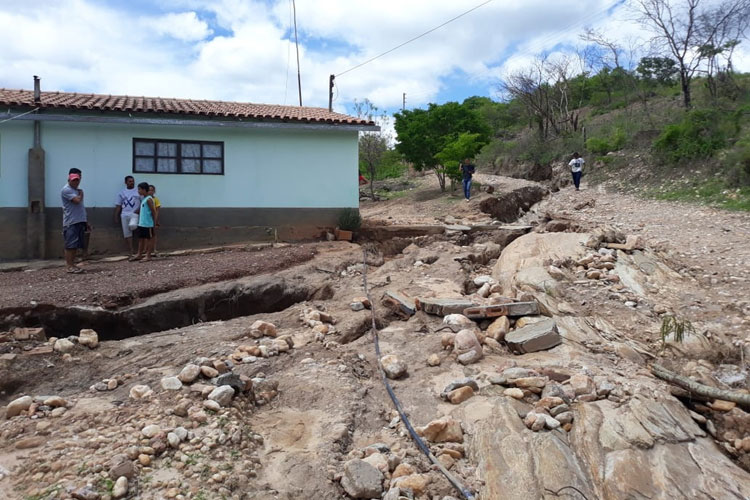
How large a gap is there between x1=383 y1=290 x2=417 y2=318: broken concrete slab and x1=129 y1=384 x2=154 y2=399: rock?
308 cm

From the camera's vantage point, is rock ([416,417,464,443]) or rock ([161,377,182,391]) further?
rock ([161,377,182,391])

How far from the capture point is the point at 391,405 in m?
4.07

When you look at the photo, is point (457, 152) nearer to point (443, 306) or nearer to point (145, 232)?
point (145, 232)

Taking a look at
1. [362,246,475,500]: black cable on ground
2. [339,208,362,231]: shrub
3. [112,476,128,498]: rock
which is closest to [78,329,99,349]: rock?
[112,476,128,498]: rock

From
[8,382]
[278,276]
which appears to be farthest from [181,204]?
[8,382]

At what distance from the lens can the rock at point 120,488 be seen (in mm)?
2725

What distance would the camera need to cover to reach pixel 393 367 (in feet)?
15.1

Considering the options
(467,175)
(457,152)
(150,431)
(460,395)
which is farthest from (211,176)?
(457,152)

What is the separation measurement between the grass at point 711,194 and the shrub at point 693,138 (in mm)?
1694

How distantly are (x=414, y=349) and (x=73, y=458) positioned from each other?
3.08 meters

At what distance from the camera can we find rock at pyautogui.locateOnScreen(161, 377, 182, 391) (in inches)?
154

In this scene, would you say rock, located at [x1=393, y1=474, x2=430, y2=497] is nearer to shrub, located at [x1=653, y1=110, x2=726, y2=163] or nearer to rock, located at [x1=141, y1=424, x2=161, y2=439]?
rock, located at [x1=141, y1=424, x2=161, y2=439]

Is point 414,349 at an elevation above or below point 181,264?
below

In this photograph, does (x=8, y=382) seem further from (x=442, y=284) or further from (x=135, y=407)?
(x=442, y=284)
